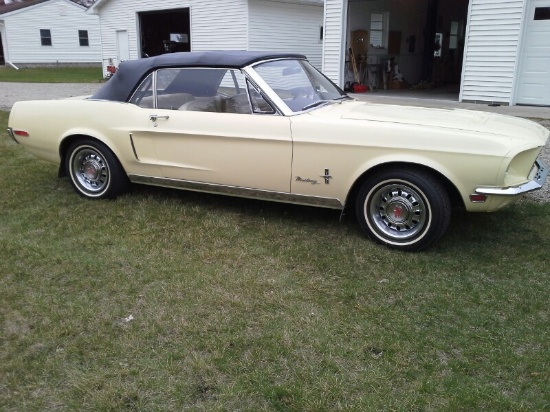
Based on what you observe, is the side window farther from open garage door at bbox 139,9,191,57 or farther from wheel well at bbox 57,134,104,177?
open garage door at bbox 139,9,191,57

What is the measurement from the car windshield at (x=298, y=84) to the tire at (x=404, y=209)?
3.25ft

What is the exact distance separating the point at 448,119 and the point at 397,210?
863mm

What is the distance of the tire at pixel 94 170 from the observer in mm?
5266

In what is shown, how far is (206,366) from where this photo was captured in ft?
8.96

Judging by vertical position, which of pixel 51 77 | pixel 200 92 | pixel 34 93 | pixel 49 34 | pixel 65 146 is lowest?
pixel 34 93

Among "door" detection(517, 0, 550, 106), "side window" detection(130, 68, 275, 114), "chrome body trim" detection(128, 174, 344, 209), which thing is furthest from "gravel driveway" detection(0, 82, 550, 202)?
"side window" detection(130, 68, 275, 114)

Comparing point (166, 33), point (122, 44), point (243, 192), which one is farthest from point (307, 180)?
point (166, 33)

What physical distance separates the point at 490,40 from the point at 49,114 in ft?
33.7

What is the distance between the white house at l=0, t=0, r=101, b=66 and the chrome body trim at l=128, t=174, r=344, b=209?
34.0 m

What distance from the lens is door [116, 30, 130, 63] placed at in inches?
895

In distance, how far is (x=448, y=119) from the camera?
4.25 m

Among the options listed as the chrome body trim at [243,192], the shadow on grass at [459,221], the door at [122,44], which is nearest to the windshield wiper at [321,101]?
the chrome body trim at [243,192]

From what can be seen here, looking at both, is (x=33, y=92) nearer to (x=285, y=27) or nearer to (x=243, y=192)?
(x=285, y=27)

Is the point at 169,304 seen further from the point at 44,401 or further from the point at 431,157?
the point at 431,157
